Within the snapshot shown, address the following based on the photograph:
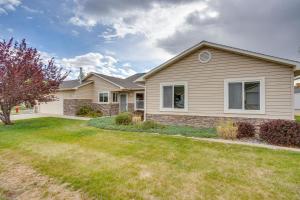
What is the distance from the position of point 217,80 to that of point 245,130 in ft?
9.85

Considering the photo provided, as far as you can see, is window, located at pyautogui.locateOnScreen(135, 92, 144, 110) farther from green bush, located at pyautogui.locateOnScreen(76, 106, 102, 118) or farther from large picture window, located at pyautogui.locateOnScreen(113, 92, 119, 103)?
green bush, located at pyautogui.locateOnScreen(76, 106, 102, 118)

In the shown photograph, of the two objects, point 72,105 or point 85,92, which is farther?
point 85,92

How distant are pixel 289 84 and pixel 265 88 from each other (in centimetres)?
94

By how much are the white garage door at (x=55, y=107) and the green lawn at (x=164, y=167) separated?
45.7 ft

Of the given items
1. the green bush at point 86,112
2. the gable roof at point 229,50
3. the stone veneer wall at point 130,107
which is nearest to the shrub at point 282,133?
the gable roof at point 229,50

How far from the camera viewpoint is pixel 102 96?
21203 mm

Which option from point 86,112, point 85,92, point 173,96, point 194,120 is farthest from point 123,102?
point 194,120

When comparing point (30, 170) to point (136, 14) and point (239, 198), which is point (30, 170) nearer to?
point (239, 198)

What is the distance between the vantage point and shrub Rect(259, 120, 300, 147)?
7.34 meters

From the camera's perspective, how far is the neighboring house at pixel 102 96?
19.9 meters

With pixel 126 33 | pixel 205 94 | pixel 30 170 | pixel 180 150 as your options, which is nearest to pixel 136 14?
pixel 126 33

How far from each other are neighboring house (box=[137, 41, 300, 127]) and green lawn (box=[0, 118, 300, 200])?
336cm

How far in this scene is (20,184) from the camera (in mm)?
4605

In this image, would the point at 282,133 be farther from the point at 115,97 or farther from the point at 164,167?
the point at 115,97
